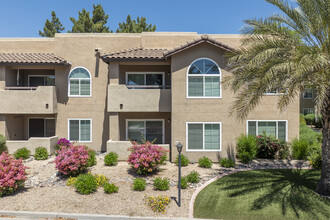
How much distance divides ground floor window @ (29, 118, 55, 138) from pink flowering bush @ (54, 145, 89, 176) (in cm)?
679

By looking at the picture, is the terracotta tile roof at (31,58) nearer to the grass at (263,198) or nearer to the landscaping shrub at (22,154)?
the landscaping shrub at (22,154)

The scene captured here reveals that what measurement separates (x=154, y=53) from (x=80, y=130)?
27.3 feet

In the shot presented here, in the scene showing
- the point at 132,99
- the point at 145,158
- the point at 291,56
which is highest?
the point at 291,56

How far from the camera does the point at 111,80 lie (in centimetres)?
1458

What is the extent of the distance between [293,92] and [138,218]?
798cm

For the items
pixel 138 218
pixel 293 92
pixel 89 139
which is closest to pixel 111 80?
pixel 89 139

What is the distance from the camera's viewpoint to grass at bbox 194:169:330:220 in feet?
25.7

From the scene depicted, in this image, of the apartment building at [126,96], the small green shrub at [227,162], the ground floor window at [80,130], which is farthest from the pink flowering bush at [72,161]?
the small green shrub at [227,162]

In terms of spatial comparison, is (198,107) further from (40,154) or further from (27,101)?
(27,101)

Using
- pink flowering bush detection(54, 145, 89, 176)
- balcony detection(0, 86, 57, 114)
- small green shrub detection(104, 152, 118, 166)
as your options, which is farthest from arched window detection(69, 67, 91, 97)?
pink flowering bush detection(54, 145, 89, 176)

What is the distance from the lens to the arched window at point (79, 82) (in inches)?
630

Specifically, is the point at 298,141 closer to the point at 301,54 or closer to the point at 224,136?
the point at 224,136

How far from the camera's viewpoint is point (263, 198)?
8773mm

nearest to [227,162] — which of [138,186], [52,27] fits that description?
[138,186]
